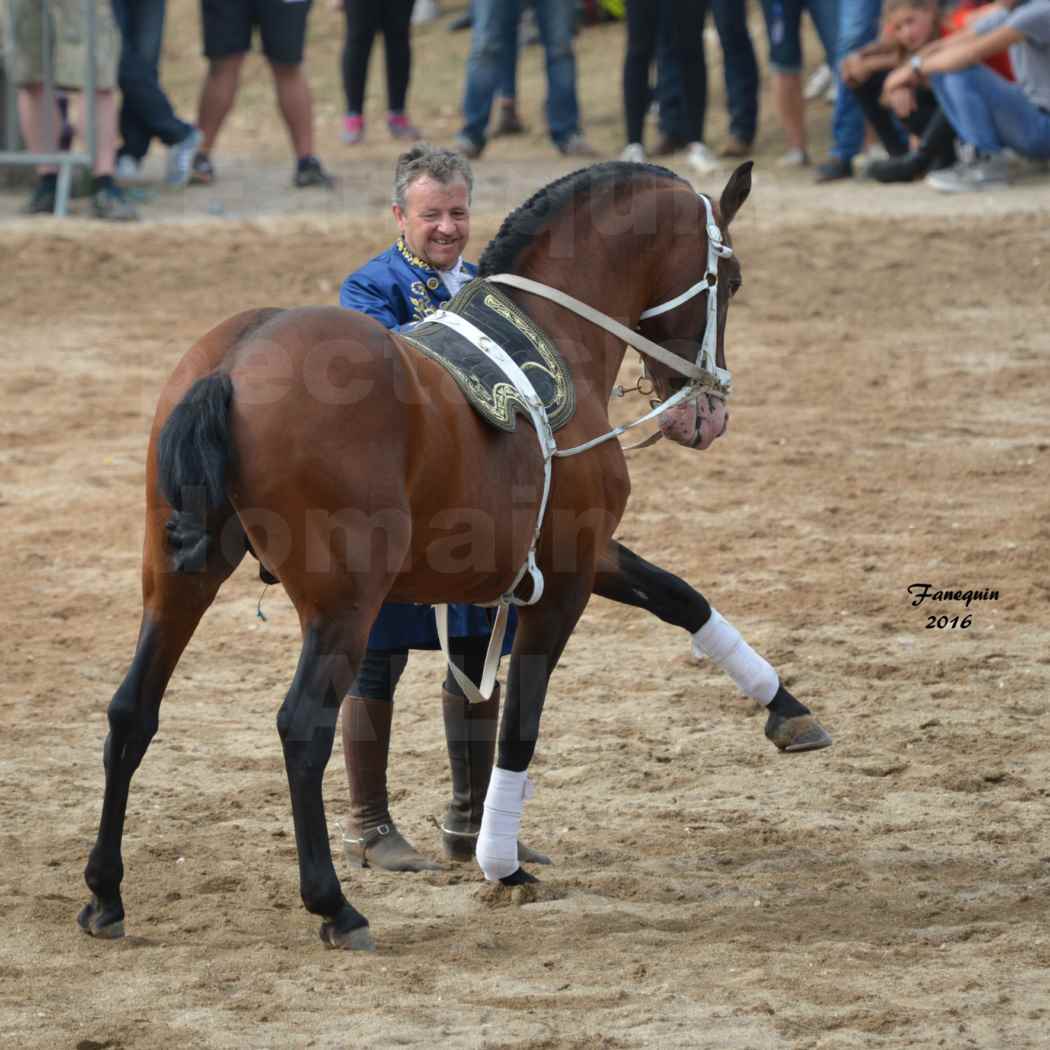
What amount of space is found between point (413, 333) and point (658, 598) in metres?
1.21

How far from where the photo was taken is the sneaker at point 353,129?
1612 centimetres

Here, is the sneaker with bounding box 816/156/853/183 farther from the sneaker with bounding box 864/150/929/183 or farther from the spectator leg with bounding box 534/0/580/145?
the spectator leg with bounding box 534/0/580/145

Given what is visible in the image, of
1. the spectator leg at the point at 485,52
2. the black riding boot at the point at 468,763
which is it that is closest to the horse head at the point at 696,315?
the black riding boot at the point at 468,763

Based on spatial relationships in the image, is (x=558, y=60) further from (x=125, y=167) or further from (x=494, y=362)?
(x=494, y=362)

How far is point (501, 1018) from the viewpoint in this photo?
14.0ft

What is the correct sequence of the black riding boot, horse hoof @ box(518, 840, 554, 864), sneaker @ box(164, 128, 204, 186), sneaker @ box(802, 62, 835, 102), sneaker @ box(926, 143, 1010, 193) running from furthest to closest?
sneaker @ box(802, 62, 835, 102) < sneaker @ box(164, 128, 204, 186) < sneaker @ box(926, 143, 1010, 193) < the black riding boot < horse hoof @ box(518, 840, 554, 864)

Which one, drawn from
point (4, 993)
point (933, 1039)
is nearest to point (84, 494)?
point (4, 993)

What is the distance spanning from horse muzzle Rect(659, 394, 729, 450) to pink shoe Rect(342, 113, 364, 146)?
11172mm

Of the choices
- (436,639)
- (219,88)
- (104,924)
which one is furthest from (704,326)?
(219,88)

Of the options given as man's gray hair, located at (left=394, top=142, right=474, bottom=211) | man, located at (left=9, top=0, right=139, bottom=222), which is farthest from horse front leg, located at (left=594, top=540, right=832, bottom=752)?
man, located at (left=9, top=0, right=139, bottom=222)

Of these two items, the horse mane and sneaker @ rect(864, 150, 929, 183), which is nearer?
the horse mane

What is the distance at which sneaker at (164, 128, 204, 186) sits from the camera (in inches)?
568

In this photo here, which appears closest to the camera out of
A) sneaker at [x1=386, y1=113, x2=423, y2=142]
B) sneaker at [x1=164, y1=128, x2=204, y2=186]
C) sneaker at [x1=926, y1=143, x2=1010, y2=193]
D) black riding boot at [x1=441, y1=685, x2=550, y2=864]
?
black riding boot at [x1=441, y1=685, x2=550, y2=864]

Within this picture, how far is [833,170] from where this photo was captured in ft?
48.1
